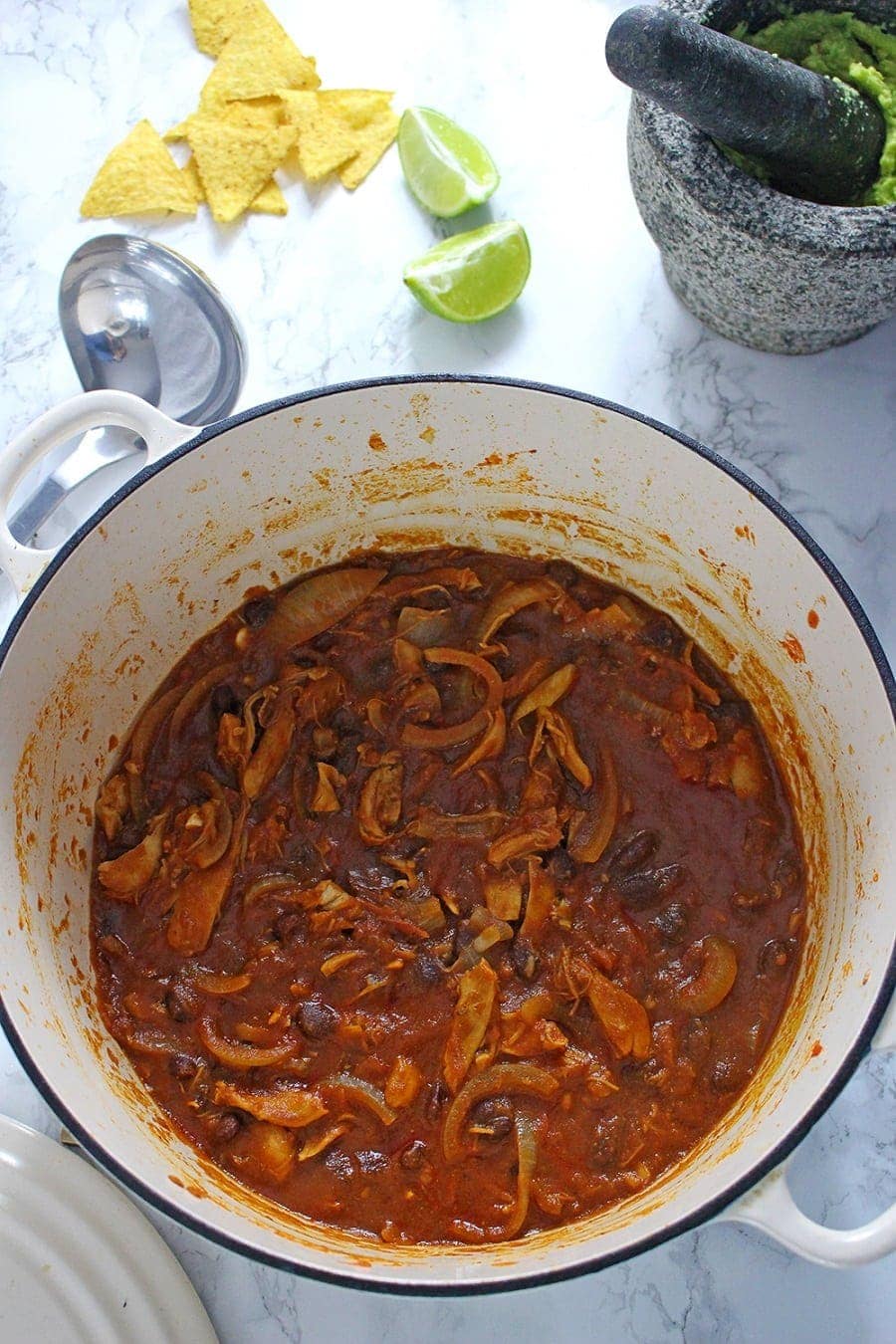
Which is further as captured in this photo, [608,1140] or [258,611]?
[258,611]

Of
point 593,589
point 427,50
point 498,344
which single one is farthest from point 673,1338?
point 427,50

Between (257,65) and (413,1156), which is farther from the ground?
(257,65)

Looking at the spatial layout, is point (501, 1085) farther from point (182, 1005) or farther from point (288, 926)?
point (182, 1005)

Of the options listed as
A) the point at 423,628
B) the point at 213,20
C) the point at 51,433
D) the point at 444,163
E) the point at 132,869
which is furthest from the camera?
the point at 213,20

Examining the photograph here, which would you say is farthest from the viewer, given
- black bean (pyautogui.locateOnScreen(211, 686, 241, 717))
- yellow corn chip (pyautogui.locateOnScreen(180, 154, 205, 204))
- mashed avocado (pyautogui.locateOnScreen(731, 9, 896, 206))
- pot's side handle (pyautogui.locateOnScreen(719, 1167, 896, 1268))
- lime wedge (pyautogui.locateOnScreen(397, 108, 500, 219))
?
yellow corn chip (pyautogui.locateOnScreen(180, 154, 205, 204))

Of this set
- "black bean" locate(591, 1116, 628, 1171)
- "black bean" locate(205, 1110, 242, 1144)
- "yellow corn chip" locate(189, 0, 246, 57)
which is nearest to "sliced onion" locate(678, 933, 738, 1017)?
"black bean" locate(591, 1116, 628, 1171)

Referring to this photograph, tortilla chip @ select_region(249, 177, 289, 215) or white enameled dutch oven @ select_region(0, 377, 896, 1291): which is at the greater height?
tortilla chip @ select_region(249, 177, 289, 215)

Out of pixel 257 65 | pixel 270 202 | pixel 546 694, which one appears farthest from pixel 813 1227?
Answer: pixel 257 65

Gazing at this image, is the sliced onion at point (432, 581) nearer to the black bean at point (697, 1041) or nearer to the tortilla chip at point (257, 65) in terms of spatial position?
the black bean at point (697, 1041)

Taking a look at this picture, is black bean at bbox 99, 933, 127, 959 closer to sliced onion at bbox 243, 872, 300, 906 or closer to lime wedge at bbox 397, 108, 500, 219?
sliced onion at bbox 243, 872, 300, 906
